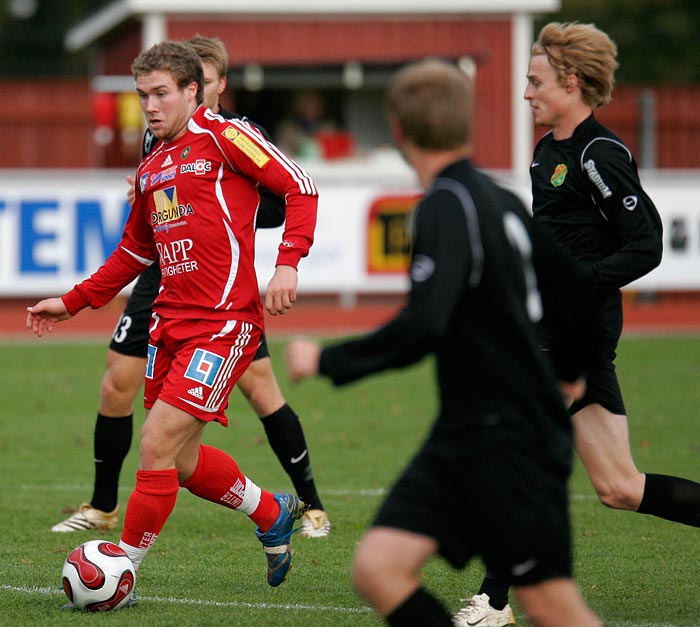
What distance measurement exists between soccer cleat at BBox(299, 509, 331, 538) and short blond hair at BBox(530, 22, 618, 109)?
2.70m

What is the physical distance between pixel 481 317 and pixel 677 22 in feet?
112

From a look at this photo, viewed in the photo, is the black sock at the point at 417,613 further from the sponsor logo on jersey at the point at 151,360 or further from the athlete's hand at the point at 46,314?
the athlete's hand at the point at 46,314

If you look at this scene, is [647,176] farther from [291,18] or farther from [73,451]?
[73,451]

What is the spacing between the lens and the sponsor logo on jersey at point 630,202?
206 inches

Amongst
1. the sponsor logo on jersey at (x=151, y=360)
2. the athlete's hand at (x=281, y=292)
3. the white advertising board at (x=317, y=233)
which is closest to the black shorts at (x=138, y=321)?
the sponsor logo on jersey at (x=151, y=360)

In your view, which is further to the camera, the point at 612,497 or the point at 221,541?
the point at 221,541

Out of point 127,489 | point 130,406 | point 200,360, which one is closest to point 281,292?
point 200,360

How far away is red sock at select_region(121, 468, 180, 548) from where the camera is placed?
534cm

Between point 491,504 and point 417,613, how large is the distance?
0.38 m

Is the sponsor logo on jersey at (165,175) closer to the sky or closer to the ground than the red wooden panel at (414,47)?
closer to the ground

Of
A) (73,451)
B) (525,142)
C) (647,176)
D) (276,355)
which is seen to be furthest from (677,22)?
(73,451)

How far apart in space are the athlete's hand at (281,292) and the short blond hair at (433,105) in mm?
1487

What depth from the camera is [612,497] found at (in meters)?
5.42

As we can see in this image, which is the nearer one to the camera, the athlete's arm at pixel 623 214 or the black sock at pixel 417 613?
the black sock at pixel 417 613
